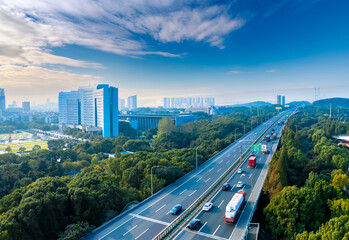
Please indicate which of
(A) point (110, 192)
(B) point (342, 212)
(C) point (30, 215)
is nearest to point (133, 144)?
(A) point (110, 192)

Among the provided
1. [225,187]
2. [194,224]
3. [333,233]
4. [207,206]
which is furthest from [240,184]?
[333,233]

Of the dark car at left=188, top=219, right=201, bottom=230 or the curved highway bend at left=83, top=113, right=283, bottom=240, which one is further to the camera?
the dark car at left=188, top=219, right=201, bottom=230

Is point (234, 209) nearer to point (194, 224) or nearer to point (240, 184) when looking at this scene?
point (194, 224)

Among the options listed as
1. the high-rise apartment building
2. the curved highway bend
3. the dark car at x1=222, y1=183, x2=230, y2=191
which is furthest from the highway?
the high-rise apartment building

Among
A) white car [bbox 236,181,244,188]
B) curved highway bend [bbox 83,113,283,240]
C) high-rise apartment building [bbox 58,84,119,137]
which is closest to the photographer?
curved highway bend [bbox 83,113,283,240]

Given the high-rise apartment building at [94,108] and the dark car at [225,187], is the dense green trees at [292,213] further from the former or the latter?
the high-rise apartment building at [94,108]

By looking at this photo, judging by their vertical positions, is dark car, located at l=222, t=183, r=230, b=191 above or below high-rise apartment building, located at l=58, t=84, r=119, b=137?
below

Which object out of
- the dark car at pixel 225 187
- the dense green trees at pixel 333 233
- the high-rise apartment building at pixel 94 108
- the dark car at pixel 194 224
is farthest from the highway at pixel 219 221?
the high-rise apartment building at pixel 94 108

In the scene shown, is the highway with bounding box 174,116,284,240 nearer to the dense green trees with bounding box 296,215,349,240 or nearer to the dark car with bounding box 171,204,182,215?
the dark car with bounding box 171,204,182,215
